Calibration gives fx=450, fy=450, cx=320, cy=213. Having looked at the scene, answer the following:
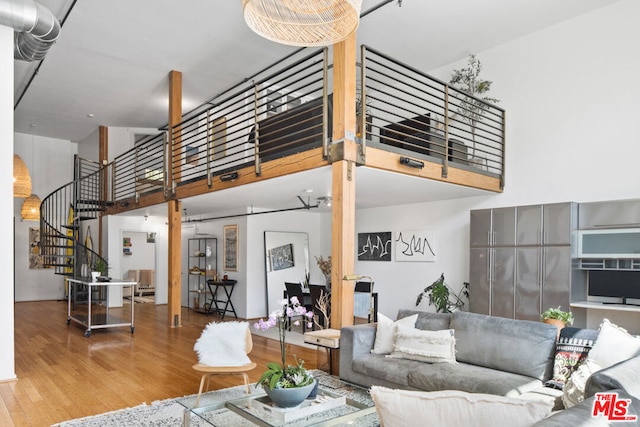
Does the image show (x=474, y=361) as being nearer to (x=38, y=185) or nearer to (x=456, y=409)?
(x=456, y=409)

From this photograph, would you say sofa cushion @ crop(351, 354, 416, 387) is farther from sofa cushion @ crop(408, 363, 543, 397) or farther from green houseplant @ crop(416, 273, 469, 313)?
green houseplant @ crop(416, 273, 469, 313)

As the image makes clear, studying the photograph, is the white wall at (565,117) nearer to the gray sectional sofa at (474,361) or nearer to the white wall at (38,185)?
the gray sectional sofa at (474,361)

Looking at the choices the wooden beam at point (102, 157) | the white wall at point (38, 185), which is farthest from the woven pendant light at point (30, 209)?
the wooden beam at point (102, 157)

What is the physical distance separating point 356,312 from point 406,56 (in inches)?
173

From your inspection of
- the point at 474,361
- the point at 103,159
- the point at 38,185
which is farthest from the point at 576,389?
the point at 38,185

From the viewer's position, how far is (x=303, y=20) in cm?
282

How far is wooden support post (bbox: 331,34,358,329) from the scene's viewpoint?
188 inches

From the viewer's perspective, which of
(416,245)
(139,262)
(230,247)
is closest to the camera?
(416,245)

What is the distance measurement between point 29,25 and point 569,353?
6.28 metres

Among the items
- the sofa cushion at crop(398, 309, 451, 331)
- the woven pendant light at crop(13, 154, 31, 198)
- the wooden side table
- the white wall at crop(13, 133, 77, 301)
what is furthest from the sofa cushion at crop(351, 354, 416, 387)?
the white wall at crop(13, 133, 77, 301)

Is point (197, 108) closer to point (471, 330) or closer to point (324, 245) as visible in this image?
point (324, 245)

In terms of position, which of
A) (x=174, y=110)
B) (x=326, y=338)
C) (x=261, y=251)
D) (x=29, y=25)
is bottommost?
(x=326, y=338)

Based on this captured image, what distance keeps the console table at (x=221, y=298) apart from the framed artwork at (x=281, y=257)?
0.90m
